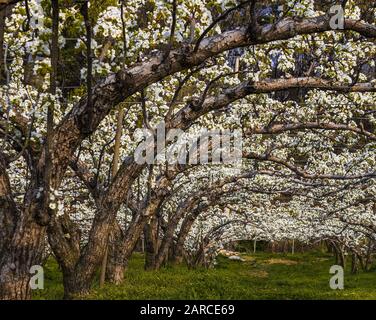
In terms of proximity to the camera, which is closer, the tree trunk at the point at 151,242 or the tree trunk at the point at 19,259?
the tree trunk at the point at 19,259

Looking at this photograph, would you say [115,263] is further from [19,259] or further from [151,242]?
[19,259]

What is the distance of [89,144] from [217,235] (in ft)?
63.5

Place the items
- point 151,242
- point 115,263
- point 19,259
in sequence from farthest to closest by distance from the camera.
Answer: point 151,242 → point 115,263 → point 19,259

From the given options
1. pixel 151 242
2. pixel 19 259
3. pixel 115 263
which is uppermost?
pixel 151 242

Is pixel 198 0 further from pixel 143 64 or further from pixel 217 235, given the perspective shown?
pixel 217 235

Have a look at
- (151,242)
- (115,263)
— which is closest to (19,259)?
(115,263)

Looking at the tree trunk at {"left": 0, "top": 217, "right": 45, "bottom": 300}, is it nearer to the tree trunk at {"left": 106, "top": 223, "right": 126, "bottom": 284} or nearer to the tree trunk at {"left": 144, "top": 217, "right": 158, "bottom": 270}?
the tree trunk at {"left": 106, "top": 223, "right": 126, "bottom": 284}

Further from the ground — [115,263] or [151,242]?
[151,242]

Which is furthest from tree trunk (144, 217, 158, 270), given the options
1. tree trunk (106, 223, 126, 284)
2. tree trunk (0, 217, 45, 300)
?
tree trunk (0, 217, 45, 300)

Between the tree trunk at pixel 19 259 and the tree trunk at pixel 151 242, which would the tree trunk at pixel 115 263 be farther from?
the tree trunk at pixel 19 259

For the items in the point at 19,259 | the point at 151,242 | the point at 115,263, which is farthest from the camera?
the point at 151,242

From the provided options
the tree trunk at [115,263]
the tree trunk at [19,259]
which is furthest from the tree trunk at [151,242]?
the tree trunk at [19,259]

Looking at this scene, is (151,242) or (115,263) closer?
(115,263)
